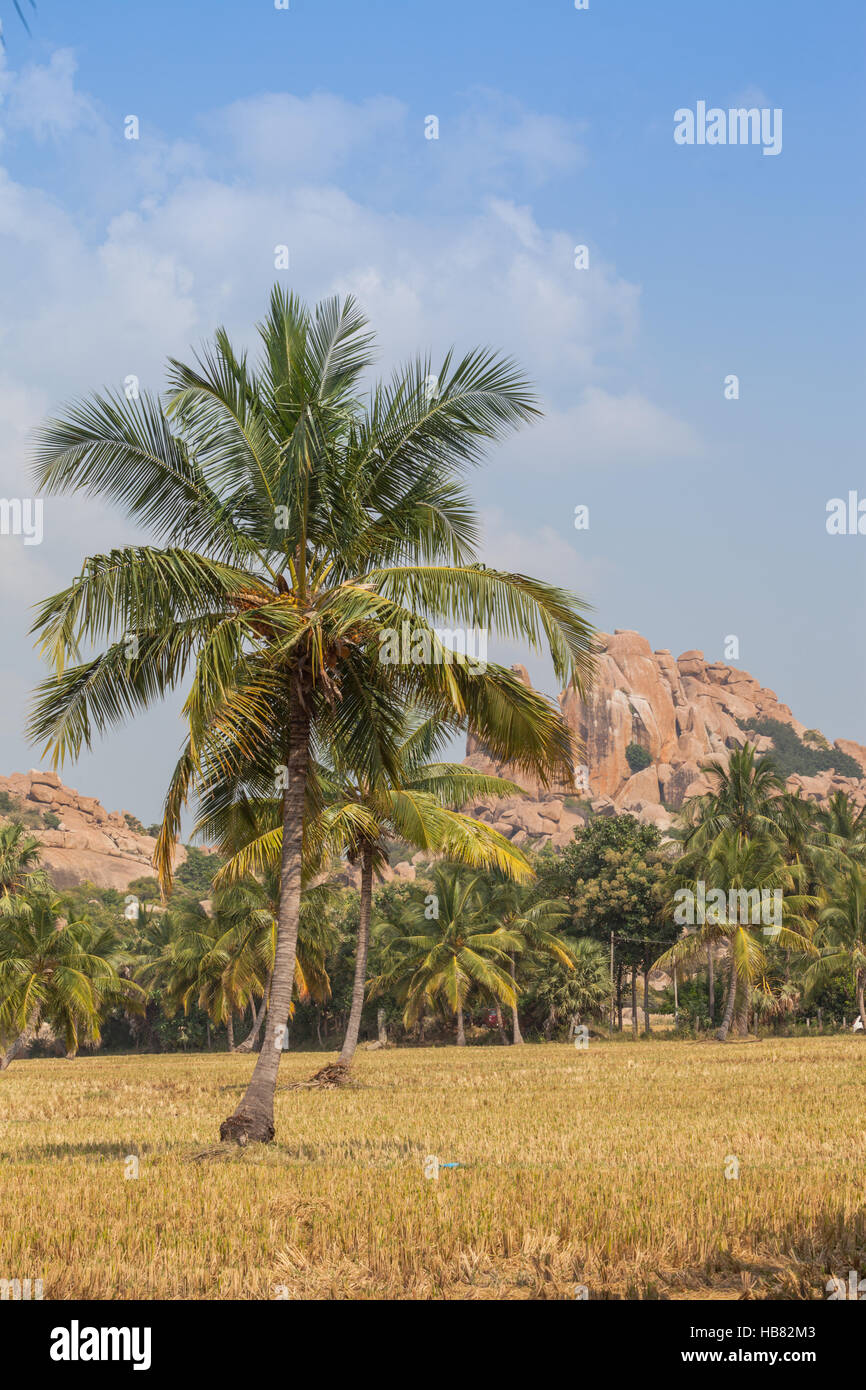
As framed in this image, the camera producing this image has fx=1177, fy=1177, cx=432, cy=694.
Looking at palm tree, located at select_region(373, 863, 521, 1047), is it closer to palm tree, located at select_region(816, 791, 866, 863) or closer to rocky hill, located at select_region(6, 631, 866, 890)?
palm tree, located at select_region(816, 791, 866, 863)

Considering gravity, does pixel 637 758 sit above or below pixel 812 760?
below

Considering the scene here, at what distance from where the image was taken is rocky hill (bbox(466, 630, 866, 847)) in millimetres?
164625

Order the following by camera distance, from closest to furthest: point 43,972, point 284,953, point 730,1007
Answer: point 284,953
point 43,972
point 730,1007

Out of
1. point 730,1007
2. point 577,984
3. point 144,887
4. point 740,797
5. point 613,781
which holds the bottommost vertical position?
point 730,1007

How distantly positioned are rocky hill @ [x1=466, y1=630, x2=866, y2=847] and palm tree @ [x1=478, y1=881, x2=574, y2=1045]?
313 feet

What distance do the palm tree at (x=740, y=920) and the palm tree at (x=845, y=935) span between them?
0.82 m

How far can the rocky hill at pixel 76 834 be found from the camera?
114438mm

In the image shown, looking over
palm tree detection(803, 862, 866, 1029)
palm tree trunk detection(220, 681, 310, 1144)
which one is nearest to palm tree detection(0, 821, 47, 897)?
palm tree detection(803, 862, 866, 1029)

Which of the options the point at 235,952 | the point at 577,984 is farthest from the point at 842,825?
the point at 235,952

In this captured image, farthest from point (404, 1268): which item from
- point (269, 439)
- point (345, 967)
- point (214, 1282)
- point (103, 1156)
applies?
point (345, 967)

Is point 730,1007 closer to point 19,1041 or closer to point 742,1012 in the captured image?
point 742,1012

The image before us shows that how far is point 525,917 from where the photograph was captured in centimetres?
5638

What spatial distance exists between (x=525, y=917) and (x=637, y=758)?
430ft

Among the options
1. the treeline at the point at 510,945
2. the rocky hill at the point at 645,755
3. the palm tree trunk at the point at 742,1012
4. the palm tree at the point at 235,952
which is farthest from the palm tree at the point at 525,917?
the rocky hill at the point at 645,755
